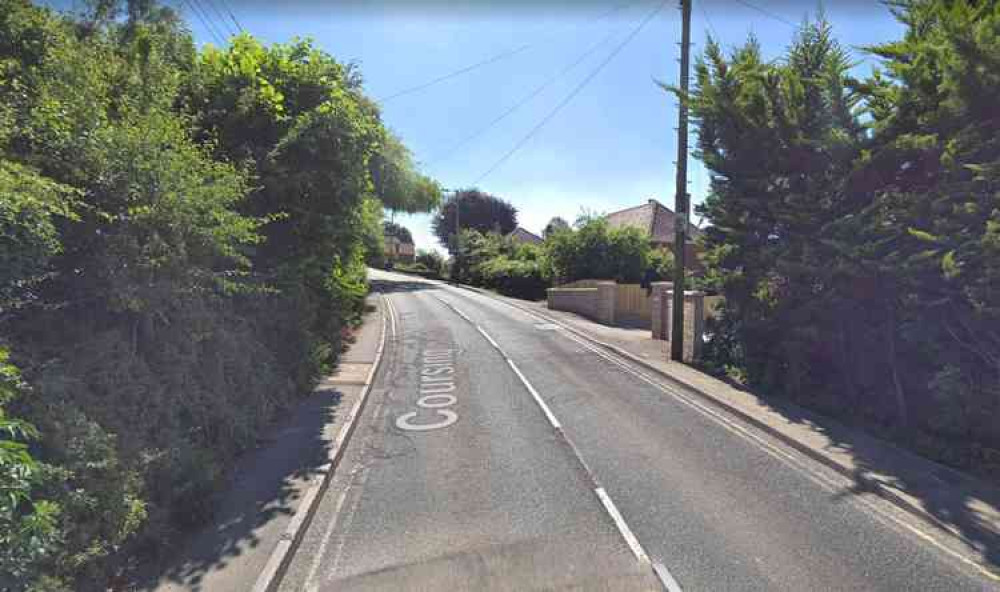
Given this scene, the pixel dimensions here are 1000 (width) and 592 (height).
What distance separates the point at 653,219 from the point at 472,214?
111 feet

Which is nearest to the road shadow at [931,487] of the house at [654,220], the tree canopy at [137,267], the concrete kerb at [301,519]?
the concrete kerb at [301,519]

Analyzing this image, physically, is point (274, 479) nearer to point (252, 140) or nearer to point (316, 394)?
point (316, 394)

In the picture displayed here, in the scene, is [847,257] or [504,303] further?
[504,303]

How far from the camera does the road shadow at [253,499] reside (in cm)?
406

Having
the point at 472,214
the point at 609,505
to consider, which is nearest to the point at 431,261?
the point at 472,214

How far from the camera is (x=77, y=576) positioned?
3385 mm

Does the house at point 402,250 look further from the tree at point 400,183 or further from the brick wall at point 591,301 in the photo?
the brick wall at point 591,301

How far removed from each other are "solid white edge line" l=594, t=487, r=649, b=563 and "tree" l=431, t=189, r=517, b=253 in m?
60.5

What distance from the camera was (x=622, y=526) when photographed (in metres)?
4.86

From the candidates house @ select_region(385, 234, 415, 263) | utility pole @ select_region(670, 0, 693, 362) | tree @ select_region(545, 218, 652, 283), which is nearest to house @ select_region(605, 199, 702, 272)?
tree @ select_region(545, 218, 652, 283)

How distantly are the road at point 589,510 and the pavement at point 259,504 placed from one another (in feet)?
1.16

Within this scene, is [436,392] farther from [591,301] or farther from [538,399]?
[591,301]

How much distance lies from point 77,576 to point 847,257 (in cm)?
973

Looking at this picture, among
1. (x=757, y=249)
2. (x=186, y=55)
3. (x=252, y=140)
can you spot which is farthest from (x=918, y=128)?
(x=186, y=55)
